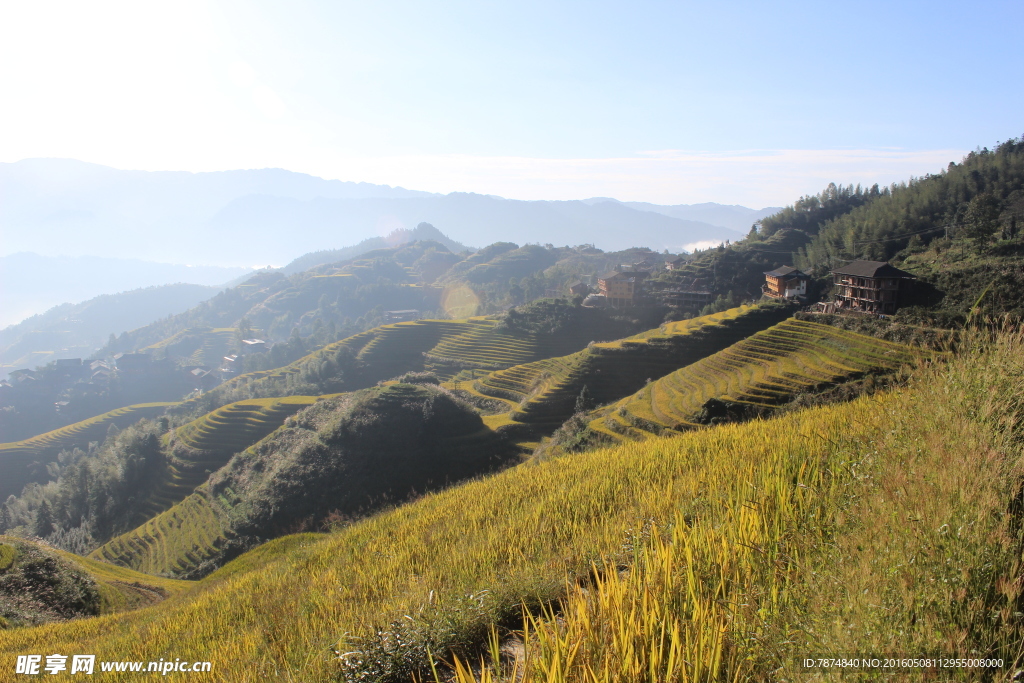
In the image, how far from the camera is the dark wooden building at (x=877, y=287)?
38.5 meters

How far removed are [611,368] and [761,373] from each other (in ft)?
42.3

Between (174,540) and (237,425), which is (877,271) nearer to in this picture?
(174,540)

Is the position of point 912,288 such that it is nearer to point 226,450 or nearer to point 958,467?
point 958,467

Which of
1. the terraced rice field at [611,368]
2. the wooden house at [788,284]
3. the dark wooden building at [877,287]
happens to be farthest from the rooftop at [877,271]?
the wooden house at [788,284]

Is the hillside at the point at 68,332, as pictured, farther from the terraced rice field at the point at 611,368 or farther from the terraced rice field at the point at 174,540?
the terraced rice field at the point at 611,368

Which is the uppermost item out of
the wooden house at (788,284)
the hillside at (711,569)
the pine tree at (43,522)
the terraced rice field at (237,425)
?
the wooden house at (788,284)

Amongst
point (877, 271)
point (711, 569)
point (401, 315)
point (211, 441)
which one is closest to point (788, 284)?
point (877, 271)

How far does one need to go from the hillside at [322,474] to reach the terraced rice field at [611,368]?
428cm

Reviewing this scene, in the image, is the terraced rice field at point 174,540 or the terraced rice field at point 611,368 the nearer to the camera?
the terraced rice field at point 174,540

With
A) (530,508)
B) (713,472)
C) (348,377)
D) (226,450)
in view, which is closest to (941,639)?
(713,472)

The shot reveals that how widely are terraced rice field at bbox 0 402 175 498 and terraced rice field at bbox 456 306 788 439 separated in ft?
172

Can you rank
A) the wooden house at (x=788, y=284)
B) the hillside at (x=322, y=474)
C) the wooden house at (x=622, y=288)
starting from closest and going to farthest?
the hillside at (x=322, y=474) → the wooden house at (x=788, y=284) → the wooden house at (x=622, y=288)

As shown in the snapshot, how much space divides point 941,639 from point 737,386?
26.7 metres

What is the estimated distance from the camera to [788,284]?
172 feet
